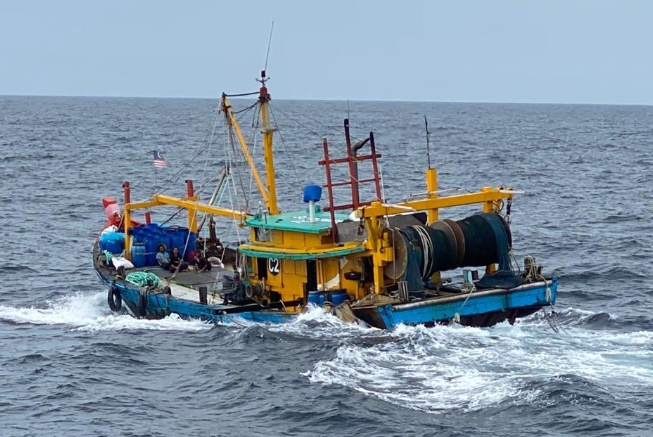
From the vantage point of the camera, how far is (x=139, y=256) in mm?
34312

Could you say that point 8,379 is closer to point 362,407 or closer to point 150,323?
point 150,323

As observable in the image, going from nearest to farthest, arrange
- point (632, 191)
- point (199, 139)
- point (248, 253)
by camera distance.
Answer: point (248, 253) < point (632, 191) < point (199, 139)

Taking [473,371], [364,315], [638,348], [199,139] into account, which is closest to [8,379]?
[364,315]

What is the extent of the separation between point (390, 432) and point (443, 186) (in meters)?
42.8

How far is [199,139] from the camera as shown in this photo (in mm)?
113250

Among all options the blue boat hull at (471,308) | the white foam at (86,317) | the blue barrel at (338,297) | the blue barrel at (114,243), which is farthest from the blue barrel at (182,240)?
the blue boat hull at (471,308)

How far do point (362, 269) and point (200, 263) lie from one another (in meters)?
7.05

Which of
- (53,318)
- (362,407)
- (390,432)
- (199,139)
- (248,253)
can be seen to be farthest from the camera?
(199,139)

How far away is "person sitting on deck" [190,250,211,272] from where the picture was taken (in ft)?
111

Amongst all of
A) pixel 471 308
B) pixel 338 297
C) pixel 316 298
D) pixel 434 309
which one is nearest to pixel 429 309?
pixel 434 309

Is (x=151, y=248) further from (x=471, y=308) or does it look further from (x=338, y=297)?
(x=471, y=308)

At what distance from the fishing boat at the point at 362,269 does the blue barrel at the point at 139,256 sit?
1798 millimetres

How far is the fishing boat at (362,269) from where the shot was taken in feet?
88.7

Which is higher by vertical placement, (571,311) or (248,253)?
(248,253)
